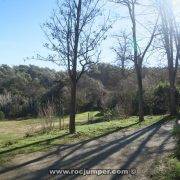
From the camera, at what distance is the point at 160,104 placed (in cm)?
3222

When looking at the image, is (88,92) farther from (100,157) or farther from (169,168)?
(169,168)

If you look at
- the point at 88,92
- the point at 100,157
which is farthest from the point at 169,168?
the point at 88,92

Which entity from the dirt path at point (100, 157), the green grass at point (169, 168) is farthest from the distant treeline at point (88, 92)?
the green grass at point (169, 168)

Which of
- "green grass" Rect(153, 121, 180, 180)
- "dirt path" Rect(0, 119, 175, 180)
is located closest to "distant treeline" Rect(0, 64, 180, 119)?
"dirt path" Rect(0, 119, 175, 180)

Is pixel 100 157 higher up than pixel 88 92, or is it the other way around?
pixel 88 92

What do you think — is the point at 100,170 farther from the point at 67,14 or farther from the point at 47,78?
the point at 47,78

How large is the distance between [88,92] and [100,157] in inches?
1614

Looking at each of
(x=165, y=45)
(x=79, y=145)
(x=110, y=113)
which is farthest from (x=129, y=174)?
(x=110, y=113)

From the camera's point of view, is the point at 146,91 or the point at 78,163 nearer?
the point at 78,163

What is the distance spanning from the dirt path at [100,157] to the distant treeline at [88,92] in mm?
6193

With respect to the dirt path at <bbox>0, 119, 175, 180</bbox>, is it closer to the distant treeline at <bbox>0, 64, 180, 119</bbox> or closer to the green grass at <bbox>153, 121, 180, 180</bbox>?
the green grass at <bbox>153, 121, 180, 180</bbox>

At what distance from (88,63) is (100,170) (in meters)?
9.13

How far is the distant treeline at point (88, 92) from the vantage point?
32.3m

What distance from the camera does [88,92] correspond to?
171 feet
